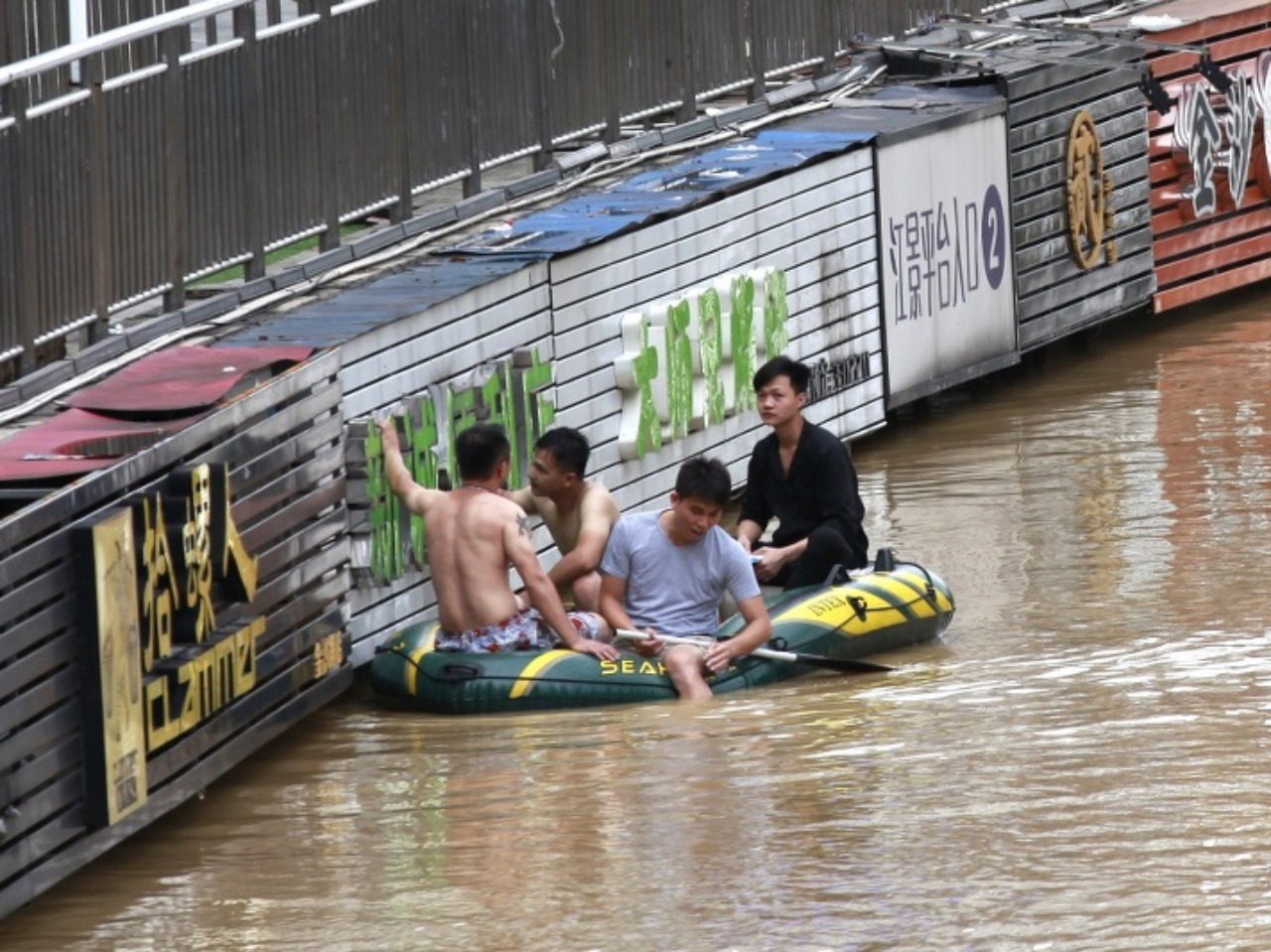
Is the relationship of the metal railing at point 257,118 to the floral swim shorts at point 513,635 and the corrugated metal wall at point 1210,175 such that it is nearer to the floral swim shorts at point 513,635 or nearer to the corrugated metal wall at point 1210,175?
the floral swim shorts at point 513,635

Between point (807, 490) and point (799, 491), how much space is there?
0.14 ft

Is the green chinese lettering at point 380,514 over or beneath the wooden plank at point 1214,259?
over

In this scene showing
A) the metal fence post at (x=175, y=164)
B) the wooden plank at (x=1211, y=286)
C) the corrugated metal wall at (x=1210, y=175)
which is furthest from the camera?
the wooden plank at (x=1211, y=286)

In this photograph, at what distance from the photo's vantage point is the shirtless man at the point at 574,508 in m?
11.9

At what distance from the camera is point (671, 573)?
11.7 metres

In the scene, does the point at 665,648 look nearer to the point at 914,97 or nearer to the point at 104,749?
the point at 104,749

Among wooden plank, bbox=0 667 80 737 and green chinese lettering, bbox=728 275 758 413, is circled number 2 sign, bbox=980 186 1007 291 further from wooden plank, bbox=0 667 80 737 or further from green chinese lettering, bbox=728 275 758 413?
wooden plank, bbox=0 667 80 737

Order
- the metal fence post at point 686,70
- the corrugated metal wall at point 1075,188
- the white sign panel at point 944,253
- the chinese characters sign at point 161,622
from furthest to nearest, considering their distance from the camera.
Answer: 1. the corrugated metal wall at point 1075,188
2. the white sign panel at point 944,253
3. the metal fence post at point 686,70
4. the chinese characters sign at point 161,622

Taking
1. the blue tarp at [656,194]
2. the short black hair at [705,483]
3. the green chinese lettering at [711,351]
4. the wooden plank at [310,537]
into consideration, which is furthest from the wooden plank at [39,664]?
the green chinese lettering at [711,351]

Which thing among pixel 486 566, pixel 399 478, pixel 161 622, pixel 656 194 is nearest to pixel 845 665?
pixel 486 566

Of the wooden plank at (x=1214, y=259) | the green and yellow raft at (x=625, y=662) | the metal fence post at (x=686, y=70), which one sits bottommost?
the wooden plank at (x=1214, y=259)

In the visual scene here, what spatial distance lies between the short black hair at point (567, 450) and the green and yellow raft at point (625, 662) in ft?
2.80

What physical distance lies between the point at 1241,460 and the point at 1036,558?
275 cm

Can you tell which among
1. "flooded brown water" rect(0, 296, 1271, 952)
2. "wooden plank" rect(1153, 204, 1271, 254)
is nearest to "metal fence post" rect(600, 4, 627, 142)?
"flooded brown water" rect(0, 296, 1271, 952)
